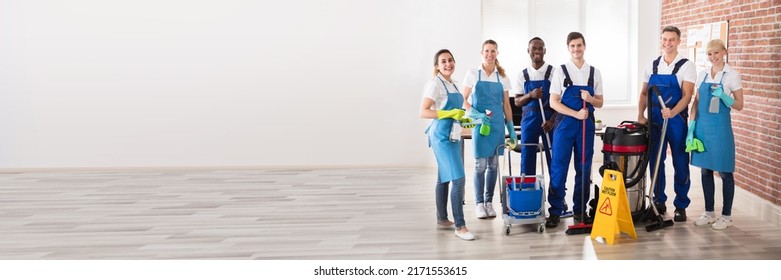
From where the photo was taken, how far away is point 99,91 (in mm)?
8914

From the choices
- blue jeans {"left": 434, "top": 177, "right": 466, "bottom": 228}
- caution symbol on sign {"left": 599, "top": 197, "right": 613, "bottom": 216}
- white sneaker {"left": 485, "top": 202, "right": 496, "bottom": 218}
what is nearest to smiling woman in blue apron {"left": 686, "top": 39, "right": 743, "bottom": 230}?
caution symbol on sign {"left": 599, "top": 197, "right": 613, "bottom": 216}

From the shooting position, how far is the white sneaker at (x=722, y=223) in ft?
18.0

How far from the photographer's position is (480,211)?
6031 mm

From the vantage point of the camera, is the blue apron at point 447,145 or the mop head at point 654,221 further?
the mop head at point 654,221

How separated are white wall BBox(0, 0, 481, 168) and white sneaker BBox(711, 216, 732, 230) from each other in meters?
3.65

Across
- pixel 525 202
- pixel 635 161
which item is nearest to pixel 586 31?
pixel 635 161

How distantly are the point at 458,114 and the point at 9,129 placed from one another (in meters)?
5.80

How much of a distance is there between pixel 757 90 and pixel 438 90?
2307 mm

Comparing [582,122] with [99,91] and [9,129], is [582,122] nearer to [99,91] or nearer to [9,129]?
[99,91]

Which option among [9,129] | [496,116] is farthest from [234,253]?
[9,129]

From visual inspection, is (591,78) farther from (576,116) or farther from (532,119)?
(532,119)

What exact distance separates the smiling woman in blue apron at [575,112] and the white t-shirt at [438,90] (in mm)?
666

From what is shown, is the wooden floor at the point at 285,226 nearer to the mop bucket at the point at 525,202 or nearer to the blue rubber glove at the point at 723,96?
the mop bucket at the point at 525,202

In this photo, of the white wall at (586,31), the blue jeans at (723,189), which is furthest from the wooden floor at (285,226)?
the white wall at (586,31)
